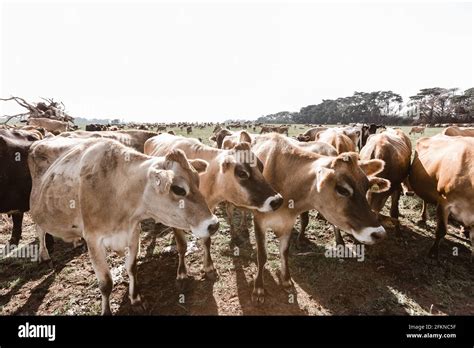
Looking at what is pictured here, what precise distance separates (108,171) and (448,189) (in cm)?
593

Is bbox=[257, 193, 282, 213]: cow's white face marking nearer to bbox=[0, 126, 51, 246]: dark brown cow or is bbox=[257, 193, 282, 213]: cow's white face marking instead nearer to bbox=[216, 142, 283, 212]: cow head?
bbox=[216, 142, 283, 212]: cow head

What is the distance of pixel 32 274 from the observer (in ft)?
18.4

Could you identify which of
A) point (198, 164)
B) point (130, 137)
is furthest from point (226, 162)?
point (130, 137)

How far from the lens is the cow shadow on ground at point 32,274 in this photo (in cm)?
485

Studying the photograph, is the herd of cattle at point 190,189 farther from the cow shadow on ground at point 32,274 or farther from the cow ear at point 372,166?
the cow shadow on ground at point 32,274

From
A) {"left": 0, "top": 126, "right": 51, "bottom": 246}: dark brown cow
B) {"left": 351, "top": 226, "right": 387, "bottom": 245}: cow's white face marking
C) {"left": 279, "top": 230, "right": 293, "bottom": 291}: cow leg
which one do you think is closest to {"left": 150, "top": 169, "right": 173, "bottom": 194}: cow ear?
{"left": 279, "top": 230, "right": 293, "bottom": 291}: cow leg

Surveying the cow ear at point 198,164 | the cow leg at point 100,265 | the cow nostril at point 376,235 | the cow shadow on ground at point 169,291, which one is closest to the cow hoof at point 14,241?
the cow shadow on ground at point 169,291

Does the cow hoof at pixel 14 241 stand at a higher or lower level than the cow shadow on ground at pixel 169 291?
higher

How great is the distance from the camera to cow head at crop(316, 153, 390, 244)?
3.97m

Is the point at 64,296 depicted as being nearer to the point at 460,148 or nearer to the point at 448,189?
the point at 448,189

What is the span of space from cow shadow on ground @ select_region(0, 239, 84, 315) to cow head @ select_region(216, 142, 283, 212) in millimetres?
3641

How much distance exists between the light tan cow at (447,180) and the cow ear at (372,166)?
1798 mm
